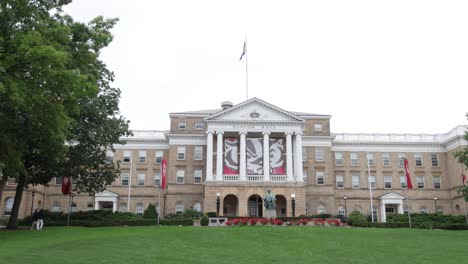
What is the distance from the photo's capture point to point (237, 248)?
23.0 meters

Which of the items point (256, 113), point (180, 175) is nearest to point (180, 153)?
point (180, 175)

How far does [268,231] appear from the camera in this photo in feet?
100

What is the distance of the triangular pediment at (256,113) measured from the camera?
6003 centimetres

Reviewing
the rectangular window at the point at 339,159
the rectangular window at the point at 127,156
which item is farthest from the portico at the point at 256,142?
the rectangular window at the point at 127,156

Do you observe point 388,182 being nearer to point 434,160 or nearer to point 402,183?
point 402,183

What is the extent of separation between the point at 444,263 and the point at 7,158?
21.2 metres

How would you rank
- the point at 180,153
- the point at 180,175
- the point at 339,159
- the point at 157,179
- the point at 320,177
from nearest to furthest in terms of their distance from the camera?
1. the point at 180,175
2. the point at 180,153
3. the point at 320,177
4. the point at 157,179
5. the point at 339,159

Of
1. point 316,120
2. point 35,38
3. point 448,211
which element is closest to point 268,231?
point 35,38

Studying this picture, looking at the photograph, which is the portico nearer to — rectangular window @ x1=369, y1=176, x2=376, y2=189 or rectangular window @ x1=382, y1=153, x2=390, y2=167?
rectangular window @ x1=369, y1=176, x2=376, y2=189

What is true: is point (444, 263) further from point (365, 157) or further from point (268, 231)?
point (365, 157)

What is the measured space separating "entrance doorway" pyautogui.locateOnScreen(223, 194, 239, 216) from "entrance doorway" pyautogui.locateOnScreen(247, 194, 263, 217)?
1813 millimetres

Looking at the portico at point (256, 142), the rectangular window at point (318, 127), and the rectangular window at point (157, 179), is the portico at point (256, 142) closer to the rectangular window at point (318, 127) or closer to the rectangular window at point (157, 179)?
the rectangular window at point (318, 127)

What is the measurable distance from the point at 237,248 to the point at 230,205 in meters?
37.7

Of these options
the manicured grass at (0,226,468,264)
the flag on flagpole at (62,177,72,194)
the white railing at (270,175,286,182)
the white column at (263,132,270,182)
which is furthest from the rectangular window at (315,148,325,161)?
the flag on flagpole at (62,177,72,194)
